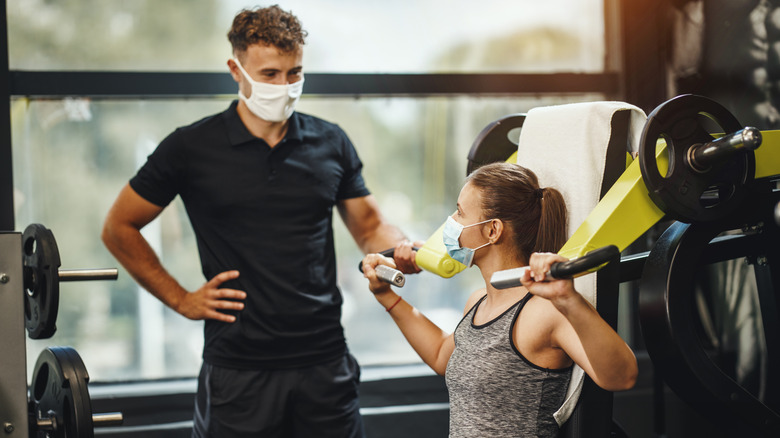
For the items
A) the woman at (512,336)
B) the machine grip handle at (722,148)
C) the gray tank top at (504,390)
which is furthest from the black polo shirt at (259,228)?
the machine grip handle at (722,148)

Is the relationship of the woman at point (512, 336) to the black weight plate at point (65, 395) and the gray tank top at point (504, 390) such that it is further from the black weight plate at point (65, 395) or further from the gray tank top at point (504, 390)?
the black weight plate at point (65, 395)

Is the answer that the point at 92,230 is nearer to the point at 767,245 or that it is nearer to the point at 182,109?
the point at 182,109

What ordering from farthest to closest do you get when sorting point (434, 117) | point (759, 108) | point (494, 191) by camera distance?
point (434, 117)
point (759, 108)
point (494, 191)

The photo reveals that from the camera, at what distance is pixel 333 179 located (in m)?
1.89

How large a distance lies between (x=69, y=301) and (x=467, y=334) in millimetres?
1598

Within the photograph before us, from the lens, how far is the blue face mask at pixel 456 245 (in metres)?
1.37

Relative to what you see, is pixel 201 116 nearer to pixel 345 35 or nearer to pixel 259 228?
pixel 345 35

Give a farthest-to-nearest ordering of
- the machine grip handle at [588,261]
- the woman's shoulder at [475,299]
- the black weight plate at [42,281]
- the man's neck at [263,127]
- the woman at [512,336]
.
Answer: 1. the man's neck at [263,127]
2. the woman's shoulder at [475,299]
3. the black weight plate at [42,281]
4. the woman at [512,336]
5. the machine grip handle at [588,261]

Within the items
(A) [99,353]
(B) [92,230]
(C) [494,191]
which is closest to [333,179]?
(C) [494,191]

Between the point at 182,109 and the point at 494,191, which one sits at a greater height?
the point at 182,109

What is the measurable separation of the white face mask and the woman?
2.13ft

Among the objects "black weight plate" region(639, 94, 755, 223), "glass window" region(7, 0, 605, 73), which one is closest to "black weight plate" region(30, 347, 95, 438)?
"black weight plate" region(639, 94, 755, 223)

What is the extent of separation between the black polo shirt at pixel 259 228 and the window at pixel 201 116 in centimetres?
61

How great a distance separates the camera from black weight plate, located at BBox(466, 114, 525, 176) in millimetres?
1609
